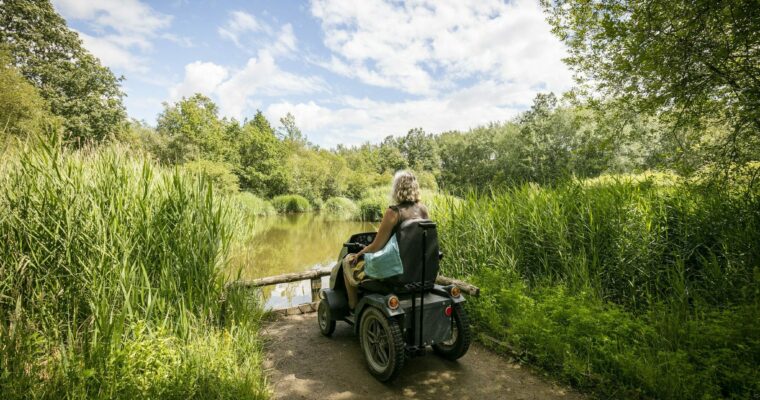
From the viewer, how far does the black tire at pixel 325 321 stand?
375 cm

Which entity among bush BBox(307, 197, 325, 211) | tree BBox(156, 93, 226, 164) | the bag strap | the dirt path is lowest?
the dirt path

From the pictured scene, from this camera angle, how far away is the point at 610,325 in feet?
9.80

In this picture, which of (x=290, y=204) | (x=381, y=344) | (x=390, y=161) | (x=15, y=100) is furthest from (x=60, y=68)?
(x=390, y=161)

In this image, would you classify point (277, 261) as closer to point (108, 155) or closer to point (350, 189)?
point (108, 155)

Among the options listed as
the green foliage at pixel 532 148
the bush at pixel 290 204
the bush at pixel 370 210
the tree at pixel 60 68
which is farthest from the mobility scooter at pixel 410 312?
the bush at pixel 290 204

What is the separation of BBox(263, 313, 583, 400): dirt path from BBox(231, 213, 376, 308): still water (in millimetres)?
1771

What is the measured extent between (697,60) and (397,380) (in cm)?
497

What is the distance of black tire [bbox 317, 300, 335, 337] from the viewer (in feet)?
12.3

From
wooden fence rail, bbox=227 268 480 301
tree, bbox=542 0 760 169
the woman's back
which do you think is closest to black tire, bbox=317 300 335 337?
wooden fence rail, bbox=227 268 480 301

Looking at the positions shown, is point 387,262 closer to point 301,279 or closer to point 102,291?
point 102,291

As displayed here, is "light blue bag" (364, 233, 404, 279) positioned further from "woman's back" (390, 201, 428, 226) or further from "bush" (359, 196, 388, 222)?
"bush" (359, 196, 388, 222)

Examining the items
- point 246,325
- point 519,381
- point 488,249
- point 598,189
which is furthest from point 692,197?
point 246,325

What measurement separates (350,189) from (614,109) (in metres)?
26.9

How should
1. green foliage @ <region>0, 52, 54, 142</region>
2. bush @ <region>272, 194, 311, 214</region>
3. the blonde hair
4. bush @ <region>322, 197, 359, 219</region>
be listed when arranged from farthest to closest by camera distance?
1. bush @ <region>272, 194, 311, 214</region>
2. bush @ <region>322, 197, 359, 219</region>
3. green foliage @ <region>0, 52, 54, 142</region>
4. the blonde hair
